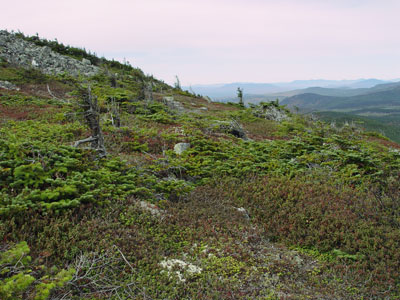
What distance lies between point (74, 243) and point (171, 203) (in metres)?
2.62

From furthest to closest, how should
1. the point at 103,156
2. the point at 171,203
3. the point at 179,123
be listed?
1. the point at 179,123
2. the point at 103,156
3. the point at 171,203

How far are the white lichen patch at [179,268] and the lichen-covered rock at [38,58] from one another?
33.6 m

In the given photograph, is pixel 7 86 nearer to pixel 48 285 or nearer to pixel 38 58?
pixel 38 58

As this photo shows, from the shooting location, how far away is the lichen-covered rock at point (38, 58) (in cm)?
3222

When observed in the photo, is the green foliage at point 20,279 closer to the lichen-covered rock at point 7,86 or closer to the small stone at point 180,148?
the small stone at point 180,148

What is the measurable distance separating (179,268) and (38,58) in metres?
40.4

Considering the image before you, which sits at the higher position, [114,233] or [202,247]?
[114,233]

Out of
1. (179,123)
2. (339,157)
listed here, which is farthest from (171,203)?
(179,123)

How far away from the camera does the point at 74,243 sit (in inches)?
169

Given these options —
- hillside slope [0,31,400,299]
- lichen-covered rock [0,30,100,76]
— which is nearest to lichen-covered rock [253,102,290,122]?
hillside slope [0,31,400,299]

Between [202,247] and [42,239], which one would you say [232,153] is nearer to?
[202,247]

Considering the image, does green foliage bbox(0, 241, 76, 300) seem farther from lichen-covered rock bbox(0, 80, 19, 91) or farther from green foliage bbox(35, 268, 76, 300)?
lichen-covered rock bbox(0, 80, 19, 91)

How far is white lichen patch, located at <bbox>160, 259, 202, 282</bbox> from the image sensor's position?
4227mm

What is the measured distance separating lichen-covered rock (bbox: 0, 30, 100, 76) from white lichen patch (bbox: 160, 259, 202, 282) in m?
33.6
